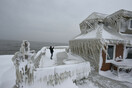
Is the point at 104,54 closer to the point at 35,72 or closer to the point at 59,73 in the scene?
the point at 59,73

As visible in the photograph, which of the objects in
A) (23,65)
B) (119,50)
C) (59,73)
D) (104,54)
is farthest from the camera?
(119,50)

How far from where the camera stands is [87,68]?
5102 mm

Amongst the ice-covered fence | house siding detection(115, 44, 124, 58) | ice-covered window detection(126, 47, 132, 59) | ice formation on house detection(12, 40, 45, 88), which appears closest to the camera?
ice formation on house detection(12, 40, 45, 88)

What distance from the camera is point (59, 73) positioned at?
3.87 meters

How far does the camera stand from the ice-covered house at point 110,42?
6103 millimetres

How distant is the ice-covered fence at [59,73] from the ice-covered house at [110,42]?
214 cm

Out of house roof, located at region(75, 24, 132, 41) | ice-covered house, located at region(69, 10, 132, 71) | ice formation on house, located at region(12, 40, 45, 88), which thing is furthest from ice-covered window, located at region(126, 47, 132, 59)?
ice formation on house, located at region(12, 40, 45, 88)

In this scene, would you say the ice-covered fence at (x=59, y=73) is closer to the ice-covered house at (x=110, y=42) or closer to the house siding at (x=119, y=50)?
the ice-covered house at (x=110, y=42)

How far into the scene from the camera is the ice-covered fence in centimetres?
341

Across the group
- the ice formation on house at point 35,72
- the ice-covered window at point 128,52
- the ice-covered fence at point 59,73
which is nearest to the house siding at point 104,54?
the ice-covered window at point 128,52

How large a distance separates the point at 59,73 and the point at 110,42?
5.12m

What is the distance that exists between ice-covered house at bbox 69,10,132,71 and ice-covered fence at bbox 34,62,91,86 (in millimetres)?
2142

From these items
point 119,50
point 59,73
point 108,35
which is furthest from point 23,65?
point 119,50

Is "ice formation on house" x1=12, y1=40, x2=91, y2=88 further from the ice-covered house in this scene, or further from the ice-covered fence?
the ice-covered house
